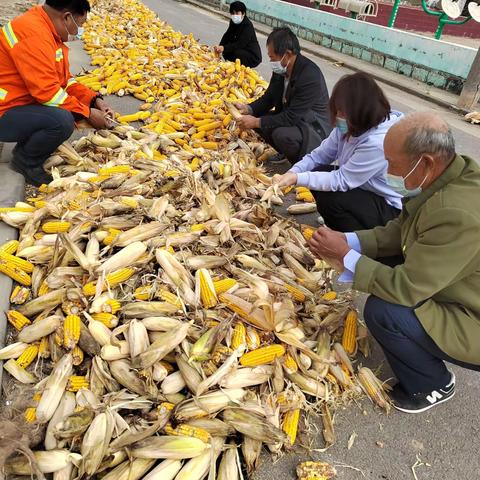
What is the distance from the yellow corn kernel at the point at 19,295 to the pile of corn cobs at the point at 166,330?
1 centimetres

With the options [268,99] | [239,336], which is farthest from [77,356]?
[268,99]

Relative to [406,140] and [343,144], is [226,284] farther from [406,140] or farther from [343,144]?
[343,144]

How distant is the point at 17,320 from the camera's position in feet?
8.82

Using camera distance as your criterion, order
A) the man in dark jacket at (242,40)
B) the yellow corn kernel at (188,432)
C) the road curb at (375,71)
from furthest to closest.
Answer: the road curb at (375,71) → the man in dark jacket at (242,40) → the yellow corn kernel at (188,432)

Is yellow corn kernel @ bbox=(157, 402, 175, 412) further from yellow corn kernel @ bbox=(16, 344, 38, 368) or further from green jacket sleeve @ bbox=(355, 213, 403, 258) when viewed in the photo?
green jacket sleeve @ bbox=(355, 213, 403, 258)

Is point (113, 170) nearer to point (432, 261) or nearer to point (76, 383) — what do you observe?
point (76, 383)

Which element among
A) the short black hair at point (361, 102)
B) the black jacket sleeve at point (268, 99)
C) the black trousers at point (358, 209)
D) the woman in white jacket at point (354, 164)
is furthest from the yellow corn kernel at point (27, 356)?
the black jacket sleeve at point (268, 99)

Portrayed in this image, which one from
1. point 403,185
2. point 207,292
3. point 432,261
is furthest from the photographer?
point 207,292

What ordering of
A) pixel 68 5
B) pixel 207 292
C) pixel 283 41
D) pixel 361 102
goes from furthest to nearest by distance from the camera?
1. pixel 283 41
2. pixel 68 5
3. pixel 361 102
4. pixel 207 292

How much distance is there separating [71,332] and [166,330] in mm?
534

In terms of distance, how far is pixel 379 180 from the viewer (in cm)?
364

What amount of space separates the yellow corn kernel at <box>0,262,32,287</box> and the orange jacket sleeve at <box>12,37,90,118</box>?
1749mm

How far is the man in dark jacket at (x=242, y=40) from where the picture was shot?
825cm

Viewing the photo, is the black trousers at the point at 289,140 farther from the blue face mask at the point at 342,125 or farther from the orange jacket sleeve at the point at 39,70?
the orange jacket sleeve at the point at 39,70
